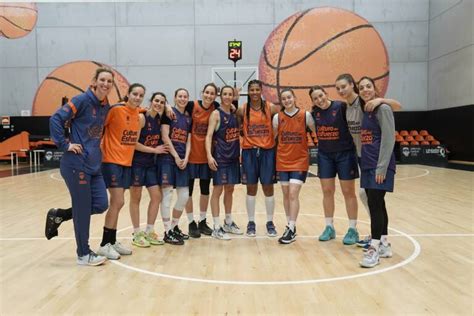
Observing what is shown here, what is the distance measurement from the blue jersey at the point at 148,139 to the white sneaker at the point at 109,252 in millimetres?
783

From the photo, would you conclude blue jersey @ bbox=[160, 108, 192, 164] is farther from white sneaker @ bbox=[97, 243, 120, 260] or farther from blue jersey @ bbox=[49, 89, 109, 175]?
white sneaker @ bbox=[97, 243, 120, 260]

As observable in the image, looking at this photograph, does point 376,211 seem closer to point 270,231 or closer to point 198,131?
point 270,231

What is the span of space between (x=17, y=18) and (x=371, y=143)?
45.7 feet

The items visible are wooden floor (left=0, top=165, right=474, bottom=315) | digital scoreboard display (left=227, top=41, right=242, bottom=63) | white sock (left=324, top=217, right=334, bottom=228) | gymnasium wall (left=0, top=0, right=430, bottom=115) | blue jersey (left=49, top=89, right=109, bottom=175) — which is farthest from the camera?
gymnasium wall (left=0, top=0, right=430, bottom=115)

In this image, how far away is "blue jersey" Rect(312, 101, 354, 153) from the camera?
4.03 m

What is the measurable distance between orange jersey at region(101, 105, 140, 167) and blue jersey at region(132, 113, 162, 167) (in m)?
0.27

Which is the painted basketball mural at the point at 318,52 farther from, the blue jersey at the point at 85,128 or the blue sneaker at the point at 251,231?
the blue jersey at the point at 85,128

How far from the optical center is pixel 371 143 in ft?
11.4

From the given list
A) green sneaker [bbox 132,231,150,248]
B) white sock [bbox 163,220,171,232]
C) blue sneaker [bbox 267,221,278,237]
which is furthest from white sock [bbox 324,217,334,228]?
green sneaker [bbox 132,231,150,248]

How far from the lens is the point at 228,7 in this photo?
14414 millimetres

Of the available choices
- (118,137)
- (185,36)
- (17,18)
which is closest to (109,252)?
(118,137)

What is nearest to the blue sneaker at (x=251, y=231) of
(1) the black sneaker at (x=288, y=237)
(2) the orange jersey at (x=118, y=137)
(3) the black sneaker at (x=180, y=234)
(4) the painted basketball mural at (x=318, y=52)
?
(1) the black sneaker at (x=288, y=237)

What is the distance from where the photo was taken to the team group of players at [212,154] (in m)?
3.35

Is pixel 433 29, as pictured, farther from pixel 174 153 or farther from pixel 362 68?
pixel 174 153
